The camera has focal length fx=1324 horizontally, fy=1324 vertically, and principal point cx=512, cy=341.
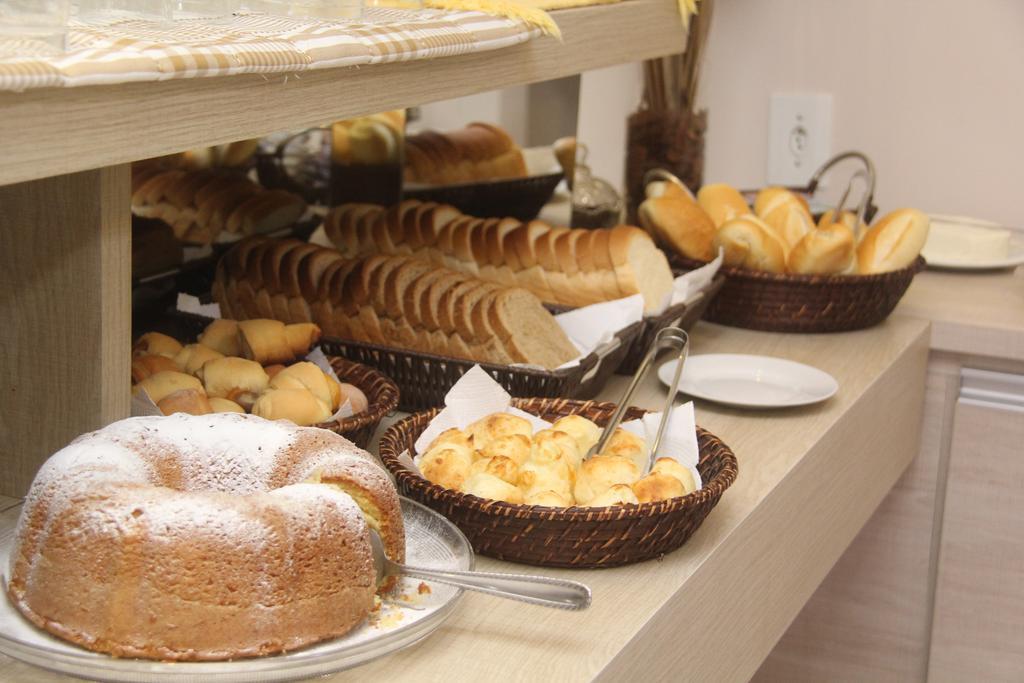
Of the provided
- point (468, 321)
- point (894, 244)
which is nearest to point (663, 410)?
point (468, 321)

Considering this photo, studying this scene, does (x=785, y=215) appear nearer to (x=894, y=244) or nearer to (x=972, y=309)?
(x=894, y=244)

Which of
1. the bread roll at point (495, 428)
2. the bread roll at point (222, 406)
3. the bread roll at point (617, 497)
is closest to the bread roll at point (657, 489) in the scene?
the bread roll at point (617, 497)

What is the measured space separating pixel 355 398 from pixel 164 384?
0.57 feet

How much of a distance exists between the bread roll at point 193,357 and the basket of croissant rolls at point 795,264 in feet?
2.47

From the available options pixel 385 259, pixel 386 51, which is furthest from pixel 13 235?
pixel 385 259

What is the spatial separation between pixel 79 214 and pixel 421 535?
0.33m

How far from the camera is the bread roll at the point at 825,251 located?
1.75 meters

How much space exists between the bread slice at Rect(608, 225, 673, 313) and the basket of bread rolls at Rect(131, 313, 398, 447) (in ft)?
1.32

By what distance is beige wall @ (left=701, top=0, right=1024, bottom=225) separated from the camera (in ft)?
7.66

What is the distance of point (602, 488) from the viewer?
1.02 meters

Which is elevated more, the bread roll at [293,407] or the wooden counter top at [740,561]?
the bread roll at [293,407]

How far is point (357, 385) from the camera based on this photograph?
1.25m

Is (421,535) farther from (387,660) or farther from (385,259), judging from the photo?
(385,259)

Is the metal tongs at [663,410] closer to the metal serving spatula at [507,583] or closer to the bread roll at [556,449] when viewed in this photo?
the bread roll at [556,449]
